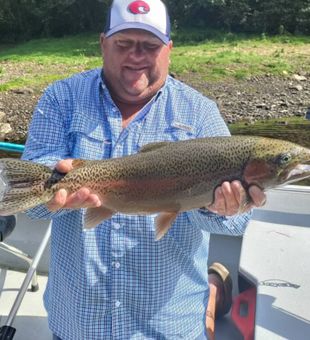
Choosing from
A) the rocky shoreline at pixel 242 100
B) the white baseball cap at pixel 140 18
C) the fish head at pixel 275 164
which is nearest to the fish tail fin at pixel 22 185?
the white baseball cap at pixel 140 18

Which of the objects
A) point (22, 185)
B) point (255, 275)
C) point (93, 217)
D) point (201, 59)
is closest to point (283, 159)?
point (93, 217)

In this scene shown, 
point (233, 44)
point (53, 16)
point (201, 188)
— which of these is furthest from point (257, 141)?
point (53, 16)

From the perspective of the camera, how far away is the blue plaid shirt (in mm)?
3029

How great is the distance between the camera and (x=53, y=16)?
176 feet

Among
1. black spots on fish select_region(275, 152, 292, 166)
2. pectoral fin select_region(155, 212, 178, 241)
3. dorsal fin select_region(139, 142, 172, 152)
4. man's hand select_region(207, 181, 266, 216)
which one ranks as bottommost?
pectoral fin select_region(155, 212, 178, 241)

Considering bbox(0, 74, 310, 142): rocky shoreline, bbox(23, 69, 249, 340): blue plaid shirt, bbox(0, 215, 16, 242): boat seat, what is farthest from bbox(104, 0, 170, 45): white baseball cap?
bbox(0, 74, 310, 142): rocky shoreline

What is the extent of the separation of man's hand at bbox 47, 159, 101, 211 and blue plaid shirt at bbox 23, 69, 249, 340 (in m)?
0.24

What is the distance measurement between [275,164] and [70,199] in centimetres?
111

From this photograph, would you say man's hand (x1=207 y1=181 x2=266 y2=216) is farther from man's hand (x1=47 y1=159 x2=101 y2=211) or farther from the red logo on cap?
the red logo on cap

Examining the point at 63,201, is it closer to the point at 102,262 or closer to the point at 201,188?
the point at 102,262

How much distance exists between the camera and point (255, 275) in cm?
454

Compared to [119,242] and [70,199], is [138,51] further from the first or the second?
[119,242]

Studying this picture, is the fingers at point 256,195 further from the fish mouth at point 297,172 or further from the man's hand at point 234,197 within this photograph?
the fish mouth at point 297,172

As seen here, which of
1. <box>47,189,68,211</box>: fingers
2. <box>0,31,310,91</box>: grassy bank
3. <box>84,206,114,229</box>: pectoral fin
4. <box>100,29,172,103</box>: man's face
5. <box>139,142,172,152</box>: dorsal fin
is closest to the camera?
<box>47,189,68,211</box>: fingers
